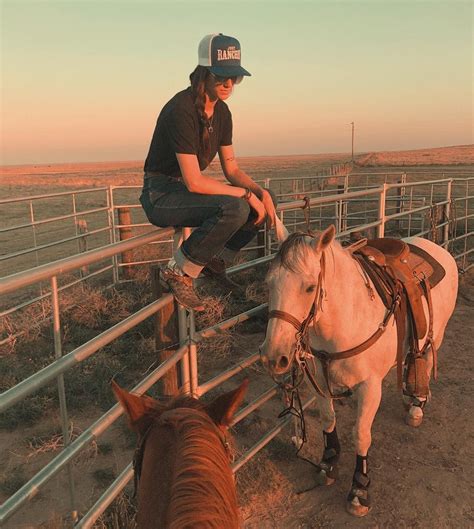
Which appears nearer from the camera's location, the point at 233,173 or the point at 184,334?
the point at 184,334

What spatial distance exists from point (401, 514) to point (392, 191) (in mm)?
14659

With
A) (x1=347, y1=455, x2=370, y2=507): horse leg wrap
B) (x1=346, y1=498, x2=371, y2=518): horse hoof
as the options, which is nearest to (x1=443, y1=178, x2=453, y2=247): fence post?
(x1=347, y1=455, x2=370, y2=507): horse leg wrap

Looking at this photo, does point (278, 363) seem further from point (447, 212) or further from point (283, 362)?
point (447, 212)

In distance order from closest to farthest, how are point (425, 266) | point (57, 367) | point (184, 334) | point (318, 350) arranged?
point (57, 367) < point (184, 334) < point (318, 350) < point (425, 266)

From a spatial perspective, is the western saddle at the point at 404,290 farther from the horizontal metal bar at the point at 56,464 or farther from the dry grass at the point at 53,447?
the dry grass at the point at 53,447

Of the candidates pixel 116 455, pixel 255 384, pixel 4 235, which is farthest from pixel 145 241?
pixel 4 235

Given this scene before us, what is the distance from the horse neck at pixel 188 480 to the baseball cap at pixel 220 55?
1.73 meters

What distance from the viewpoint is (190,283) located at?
2.40 meters

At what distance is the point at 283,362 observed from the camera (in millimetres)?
2336

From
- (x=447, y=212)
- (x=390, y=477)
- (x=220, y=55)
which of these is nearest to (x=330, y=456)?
(x=390, y=477)

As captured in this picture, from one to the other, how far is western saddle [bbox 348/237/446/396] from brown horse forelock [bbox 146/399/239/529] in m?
1.93

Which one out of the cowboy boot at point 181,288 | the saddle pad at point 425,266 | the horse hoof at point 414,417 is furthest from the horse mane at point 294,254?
the horse hoof at point 414,417

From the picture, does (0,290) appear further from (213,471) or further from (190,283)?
(190,283)

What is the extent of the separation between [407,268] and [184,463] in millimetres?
2604
